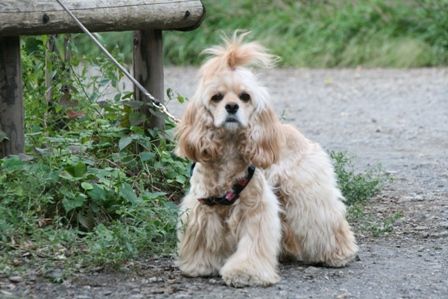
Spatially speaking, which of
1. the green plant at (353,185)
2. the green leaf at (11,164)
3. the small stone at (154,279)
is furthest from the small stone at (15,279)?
the green plant at (353,185)

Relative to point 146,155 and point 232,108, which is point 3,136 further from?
point 232,108

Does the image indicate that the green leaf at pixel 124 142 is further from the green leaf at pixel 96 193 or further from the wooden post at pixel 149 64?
the green leaf at pixel 96 193

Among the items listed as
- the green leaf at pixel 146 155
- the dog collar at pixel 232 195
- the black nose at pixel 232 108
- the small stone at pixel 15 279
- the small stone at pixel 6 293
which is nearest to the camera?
the small stone at pixel 6 293

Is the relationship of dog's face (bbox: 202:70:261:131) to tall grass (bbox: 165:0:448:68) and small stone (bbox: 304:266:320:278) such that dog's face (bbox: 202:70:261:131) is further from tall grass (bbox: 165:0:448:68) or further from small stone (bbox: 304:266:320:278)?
tall grass (bbox: 165:0:448:68)

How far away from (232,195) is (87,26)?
1.65 meters

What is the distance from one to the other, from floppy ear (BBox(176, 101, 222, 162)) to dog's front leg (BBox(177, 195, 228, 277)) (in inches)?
11.3

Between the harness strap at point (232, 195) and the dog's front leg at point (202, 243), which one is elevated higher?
the harness strap at point (232, 195)

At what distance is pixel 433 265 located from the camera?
6008mm

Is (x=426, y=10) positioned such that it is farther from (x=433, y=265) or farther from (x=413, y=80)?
(x=433, y=265)

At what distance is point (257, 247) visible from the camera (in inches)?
211

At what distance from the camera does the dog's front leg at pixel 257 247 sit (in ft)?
17.4

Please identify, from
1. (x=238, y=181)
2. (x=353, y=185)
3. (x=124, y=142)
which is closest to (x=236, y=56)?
(x=238, y=181)

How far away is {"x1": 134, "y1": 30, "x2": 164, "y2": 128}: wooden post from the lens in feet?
22.8

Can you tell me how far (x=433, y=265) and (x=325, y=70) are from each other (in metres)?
10.2
